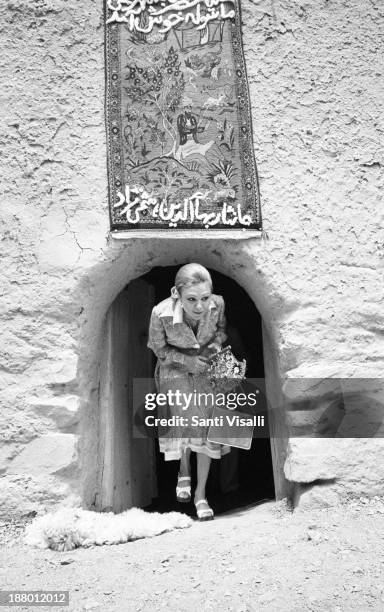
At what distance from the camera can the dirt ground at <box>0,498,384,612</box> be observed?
6.82 feet

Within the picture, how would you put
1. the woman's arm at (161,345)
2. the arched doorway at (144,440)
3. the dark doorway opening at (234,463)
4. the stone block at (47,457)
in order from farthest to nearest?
1. the dark doorway opening at (234,463)
2. the arched doorway at (144,440)
3. the woman's arm at (161,345)
4. the stone block at (47,457)

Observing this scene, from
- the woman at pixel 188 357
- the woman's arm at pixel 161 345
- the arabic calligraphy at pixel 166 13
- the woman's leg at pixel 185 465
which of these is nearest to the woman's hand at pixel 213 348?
the woman at pixel 188 357

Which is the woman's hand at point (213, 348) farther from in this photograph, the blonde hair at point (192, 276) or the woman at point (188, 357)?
the blonde hair at point (192, 276)

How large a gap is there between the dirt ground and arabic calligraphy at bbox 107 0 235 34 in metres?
2.83

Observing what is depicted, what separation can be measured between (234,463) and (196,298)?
147cm

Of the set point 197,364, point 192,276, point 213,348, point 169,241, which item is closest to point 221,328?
point 213,348

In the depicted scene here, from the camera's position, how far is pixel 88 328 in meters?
3.23

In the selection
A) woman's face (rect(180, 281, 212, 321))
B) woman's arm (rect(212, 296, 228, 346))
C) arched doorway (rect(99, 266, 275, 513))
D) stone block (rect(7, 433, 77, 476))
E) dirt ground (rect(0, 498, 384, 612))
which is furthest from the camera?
arched doorway (rect(99, 266, 275, 513))

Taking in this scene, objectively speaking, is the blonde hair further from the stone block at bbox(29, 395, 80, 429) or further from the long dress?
the stone block at bbox(29, 395, 80, 429)

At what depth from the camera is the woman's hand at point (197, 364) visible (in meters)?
3.28

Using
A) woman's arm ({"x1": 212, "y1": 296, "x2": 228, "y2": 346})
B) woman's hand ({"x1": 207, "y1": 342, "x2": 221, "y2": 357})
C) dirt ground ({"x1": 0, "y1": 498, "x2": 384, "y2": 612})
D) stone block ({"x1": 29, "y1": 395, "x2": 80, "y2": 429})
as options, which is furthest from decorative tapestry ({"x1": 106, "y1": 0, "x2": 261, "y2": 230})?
dirt ground ({"x1": 0, "y1": 498, "x2": 384, "y2": 612})

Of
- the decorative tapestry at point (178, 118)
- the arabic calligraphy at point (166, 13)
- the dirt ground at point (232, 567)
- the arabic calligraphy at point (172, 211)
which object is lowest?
the dirt ground at point (232, 567)

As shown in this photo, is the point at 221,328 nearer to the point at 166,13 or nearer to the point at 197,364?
the point at 197,364

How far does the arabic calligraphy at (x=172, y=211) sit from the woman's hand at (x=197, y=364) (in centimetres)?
74
